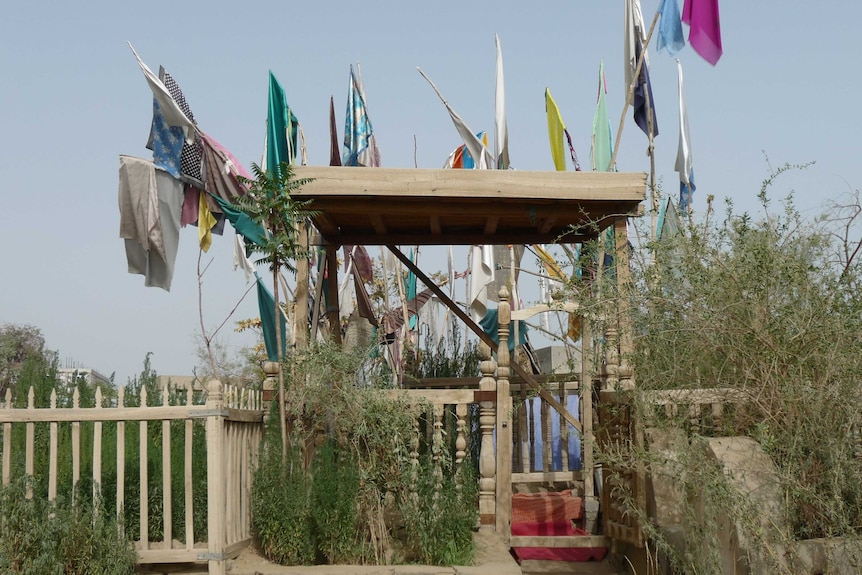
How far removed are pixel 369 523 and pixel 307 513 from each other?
48 centimetres

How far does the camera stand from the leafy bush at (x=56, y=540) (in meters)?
5.70

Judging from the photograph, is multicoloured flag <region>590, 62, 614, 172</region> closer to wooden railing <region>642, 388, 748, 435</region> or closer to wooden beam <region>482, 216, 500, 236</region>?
wooden beam <region>482, 216, 500, 236</region>

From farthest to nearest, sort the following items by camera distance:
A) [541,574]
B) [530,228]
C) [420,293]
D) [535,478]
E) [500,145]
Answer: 1. [420,293]
2. [500,145]
3. [535,478]
4. [530,228]
5. [541,574]

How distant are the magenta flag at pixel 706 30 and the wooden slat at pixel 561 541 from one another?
268 inches

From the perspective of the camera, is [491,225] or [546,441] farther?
[546,441]

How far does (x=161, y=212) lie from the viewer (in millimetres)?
10297

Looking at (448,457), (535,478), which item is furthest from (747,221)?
(535,478)

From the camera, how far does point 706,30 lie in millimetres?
11438

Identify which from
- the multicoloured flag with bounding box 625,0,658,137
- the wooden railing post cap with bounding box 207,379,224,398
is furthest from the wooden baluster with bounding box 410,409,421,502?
the multicoloured flag with bounding box 625,0,658,137

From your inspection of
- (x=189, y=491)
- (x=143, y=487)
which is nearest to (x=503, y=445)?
(x=189, y=491)

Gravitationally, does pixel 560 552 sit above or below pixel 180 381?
below

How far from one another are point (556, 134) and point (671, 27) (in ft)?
8.11

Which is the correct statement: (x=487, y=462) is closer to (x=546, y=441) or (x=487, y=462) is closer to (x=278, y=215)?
(x=278, y=215)

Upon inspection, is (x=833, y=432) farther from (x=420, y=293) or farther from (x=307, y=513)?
(x=420, y=293)
